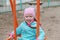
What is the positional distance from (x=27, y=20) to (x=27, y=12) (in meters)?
0.16

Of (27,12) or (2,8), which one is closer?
(27,12)

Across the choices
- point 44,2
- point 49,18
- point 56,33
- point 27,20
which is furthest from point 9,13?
point 27,20

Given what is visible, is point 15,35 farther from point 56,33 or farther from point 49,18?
point 49,18

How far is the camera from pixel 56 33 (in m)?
7.02

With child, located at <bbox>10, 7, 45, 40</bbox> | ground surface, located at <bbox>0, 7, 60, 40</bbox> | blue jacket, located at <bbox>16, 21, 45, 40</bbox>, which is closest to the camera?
child, located at <bbox>10, 7, 45, 40</bbox>

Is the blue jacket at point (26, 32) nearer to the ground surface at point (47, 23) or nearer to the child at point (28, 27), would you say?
the child at point (28, 27)

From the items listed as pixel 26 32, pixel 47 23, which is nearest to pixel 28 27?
pixel 26 32

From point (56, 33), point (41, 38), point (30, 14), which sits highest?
point (30, 14)

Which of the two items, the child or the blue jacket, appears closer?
the child

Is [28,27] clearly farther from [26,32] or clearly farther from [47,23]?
[47,23]

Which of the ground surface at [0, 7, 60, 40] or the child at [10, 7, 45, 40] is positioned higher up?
the child at [10, 7, 45, 40]

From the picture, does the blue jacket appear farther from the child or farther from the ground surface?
the ground surface

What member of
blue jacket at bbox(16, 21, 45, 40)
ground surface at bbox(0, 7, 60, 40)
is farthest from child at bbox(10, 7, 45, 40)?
ground surface at bbox(0, 7, 60, 40)

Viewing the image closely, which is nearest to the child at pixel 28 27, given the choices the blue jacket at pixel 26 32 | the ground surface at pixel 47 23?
the blue jacket at pixel 26 32
